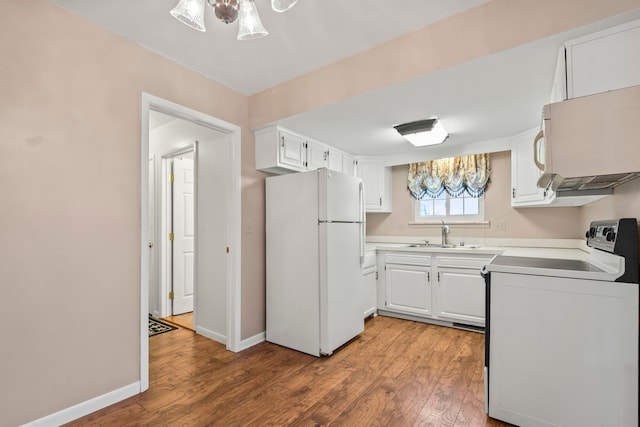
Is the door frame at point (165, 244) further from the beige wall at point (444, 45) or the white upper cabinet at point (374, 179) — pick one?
the white upper cabinet at point (374, 179)

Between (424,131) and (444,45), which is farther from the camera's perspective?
(424,131)

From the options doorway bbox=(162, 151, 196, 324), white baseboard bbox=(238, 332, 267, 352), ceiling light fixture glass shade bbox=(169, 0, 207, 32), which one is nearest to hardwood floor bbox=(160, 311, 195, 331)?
doorway bbox=(162, 151, 196, 324)

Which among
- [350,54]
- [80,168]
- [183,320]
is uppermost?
[350,54]

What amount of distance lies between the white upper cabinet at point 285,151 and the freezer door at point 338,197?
487 millimetres

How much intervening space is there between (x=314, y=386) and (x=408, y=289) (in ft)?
6.08

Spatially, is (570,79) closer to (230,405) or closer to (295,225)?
(295,225)

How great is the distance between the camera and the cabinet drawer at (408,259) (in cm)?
359

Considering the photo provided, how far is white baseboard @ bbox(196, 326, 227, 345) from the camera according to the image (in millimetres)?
3104

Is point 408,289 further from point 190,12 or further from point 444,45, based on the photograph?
point 190,12

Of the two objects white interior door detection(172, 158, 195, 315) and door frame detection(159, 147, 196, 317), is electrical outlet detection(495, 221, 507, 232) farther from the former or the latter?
door frame detection(159, 147, 196, 317)

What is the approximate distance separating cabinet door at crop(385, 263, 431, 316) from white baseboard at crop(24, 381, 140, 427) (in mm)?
2732

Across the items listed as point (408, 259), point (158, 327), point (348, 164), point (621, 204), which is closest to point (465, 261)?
point (408, 259)

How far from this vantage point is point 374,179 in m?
4.46

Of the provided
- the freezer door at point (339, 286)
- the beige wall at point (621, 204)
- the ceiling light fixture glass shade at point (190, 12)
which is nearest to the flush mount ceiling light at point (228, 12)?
the ceiling light fixture glass shade at point (190, 12)
